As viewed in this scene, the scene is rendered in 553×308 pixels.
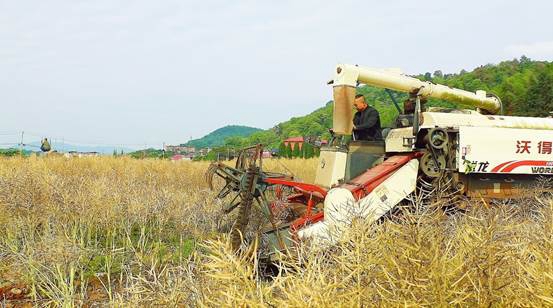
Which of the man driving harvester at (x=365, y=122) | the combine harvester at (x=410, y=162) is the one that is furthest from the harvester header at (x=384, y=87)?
the man driving harvester at (x=365, y=122)

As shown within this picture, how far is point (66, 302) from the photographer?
11.2ft

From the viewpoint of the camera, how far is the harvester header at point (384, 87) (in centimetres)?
656

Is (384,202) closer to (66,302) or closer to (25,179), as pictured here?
(66,302)

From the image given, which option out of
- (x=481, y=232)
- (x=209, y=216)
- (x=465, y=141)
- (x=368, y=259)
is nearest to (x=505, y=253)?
(x=481, y=232)

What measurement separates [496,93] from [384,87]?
36374 millimetres

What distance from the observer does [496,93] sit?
39719mm

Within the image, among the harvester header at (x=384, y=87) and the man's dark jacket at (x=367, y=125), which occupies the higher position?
the harvester header at (x=384, y=87)

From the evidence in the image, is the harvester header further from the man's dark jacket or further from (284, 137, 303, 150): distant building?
(284, 137, 303, 150): distant building

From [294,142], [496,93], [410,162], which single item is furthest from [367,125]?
[496,93]

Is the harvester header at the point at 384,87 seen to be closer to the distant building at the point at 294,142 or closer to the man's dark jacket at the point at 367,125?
the man's dark jacket at the point at 367,125

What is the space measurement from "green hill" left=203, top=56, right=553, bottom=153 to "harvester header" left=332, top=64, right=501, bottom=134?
3.70 feet

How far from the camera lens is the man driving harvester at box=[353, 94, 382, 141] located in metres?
6.92

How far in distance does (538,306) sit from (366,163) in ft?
17.7

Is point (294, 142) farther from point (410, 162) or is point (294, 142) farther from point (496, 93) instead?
point (410, 162)
